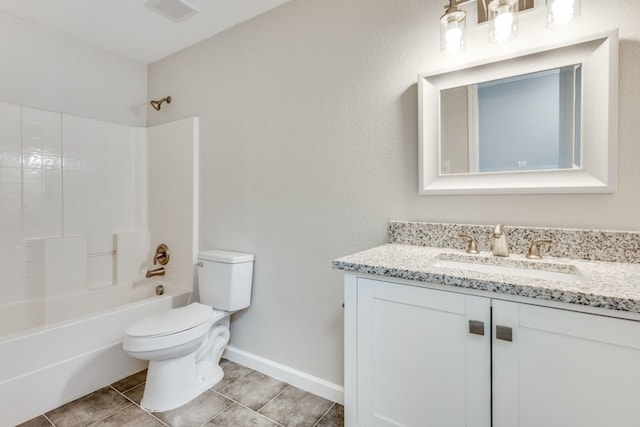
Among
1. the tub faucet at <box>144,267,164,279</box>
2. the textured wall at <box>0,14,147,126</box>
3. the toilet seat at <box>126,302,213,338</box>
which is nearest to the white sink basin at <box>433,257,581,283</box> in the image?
the toilet seat at <box>126,302,213,338</box>

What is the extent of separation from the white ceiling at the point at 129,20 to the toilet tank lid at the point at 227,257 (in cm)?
155

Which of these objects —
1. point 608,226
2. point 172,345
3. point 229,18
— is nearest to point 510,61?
point 608,226

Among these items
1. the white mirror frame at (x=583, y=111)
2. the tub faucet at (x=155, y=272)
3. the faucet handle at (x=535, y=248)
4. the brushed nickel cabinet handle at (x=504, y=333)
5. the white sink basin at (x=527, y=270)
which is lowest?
the tub faucet at (x=155, y=272)

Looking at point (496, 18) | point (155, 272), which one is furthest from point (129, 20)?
point (496, 18)

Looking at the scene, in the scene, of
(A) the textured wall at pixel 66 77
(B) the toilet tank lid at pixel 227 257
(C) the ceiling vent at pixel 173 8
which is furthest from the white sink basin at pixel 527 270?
(A) the textured wall at pixel 66 77

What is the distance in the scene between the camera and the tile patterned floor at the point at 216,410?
62.6 inches

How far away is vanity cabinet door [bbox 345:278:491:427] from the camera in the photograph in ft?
3.11

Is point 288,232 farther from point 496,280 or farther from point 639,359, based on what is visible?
point 639,359

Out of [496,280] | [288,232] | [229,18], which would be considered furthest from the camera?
[229,18]

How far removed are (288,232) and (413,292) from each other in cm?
104

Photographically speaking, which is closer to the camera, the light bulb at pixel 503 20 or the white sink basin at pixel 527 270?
the white sink basin at pixel 527 270

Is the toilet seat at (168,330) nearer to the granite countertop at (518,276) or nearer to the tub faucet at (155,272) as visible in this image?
the tub faucet at (155,272)

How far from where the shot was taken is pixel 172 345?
5.40 ft

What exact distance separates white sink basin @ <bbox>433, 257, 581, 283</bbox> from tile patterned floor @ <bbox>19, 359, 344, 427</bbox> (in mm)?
996
